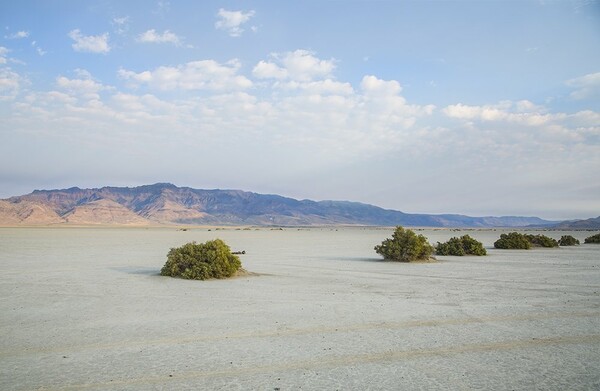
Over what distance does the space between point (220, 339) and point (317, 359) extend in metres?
1.75

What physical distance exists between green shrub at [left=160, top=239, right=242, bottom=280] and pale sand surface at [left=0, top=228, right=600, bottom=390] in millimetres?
1092

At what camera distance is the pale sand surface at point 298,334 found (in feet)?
16.0

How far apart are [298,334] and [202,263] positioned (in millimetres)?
7687

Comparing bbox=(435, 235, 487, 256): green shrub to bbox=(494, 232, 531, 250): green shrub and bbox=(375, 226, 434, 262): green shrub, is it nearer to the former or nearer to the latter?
bbox=(375, 226, 434, 262): green shrub

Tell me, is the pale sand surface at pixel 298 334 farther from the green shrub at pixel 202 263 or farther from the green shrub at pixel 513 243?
the green shrub at pixel 513 243

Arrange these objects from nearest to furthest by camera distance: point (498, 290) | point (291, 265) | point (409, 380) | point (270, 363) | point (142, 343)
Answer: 1. point (409, 380)
2. point (270, 363)
3. point (142, 343)
4. point (498, 290)
5. point (291, 265)

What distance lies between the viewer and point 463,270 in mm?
16297

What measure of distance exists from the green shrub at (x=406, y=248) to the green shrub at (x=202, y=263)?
8695 millimetres

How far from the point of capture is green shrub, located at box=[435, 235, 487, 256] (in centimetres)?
2425

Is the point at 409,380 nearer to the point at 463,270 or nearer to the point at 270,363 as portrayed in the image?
the point at 270,363

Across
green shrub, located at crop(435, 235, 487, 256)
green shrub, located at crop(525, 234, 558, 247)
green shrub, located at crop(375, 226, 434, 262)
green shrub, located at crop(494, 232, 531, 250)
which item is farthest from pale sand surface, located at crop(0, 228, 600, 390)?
green shrub, located at crop(525, 234, 558, 247)

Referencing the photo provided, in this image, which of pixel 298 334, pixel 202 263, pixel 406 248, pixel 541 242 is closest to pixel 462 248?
pixel 406 248

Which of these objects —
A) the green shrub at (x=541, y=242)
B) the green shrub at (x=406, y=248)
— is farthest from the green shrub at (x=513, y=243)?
the green shrub at (x=406, y=248)

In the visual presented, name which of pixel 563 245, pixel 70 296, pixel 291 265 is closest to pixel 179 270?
pixel 70 296
